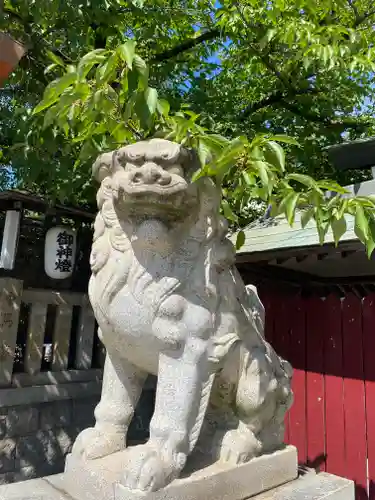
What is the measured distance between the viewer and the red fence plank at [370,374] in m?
3.26

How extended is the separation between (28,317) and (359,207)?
326 centimetres

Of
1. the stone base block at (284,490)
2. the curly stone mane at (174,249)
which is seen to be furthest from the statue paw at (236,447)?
the curly stone mane at (174,249)

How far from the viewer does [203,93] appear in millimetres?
4641

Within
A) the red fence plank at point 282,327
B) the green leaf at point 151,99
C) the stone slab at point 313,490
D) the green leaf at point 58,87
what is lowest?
the stone slab at point 313,490

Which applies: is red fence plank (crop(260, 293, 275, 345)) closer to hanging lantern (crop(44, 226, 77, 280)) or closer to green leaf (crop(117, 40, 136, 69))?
hanging lantern (crop(44, 226, 77, 280))

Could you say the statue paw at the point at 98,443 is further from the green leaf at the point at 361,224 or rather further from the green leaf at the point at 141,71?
the green leaf at the point at 141,71

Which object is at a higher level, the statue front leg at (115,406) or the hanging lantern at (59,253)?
the hanging lantern at (59,253)

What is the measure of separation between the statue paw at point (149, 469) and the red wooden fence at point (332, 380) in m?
2.21

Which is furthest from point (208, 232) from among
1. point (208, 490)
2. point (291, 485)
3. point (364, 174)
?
point (364, 174)

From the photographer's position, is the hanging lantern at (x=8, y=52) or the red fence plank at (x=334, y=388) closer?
the hanging lantern at (x=8, y=52)

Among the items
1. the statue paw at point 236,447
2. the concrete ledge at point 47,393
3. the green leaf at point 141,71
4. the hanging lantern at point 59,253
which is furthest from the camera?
the hanging lantern at point 59,253

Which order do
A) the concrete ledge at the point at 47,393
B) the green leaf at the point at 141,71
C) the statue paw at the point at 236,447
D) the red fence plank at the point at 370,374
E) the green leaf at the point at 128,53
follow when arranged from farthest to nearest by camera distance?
the concrete ledge at the point at 47,393 → the red fence plank at the point at 370,374 → the statue paw at the point at 236,447 → the green leaf at the point at 141,71 → the green leaf at the point at 128,53

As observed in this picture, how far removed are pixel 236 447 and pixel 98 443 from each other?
2.01 ft

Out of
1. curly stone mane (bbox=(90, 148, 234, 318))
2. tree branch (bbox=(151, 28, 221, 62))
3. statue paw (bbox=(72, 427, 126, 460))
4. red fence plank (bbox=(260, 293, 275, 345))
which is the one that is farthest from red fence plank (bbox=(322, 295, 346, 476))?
tree branch (bbox=(151, 28, 221, 62))
